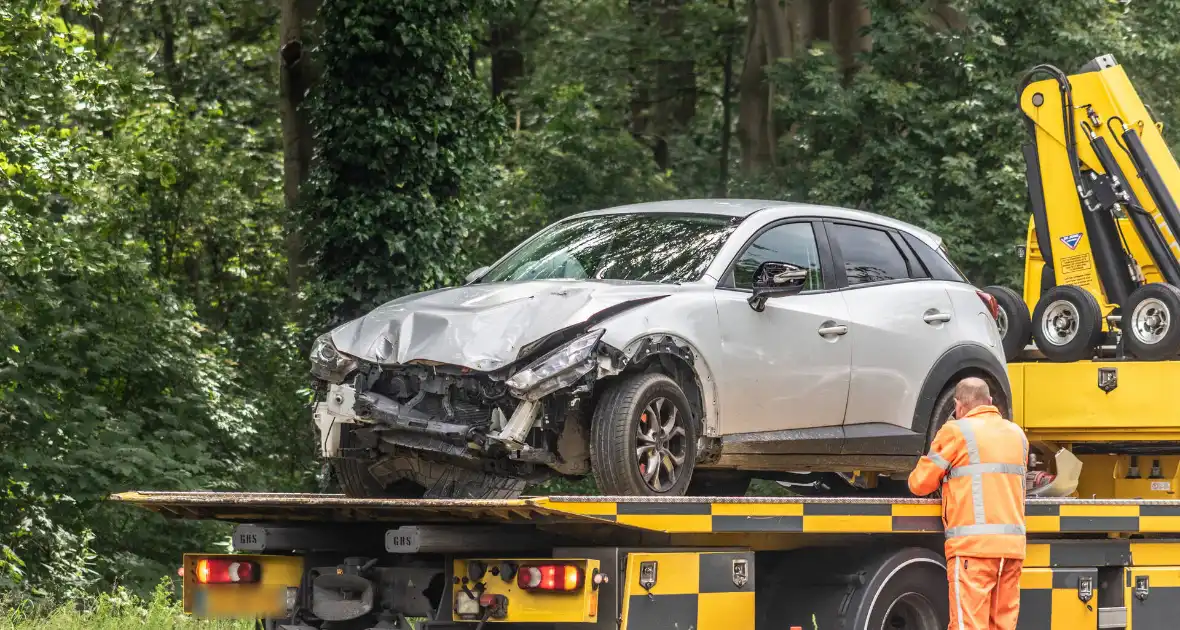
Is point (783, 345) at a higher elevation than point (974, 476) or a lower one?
higher

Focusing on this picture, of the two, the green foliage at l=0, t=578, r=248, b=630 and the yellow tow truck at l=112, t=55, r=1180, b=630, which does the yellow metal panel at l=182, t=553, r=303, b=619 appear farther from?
the green foliage at l=0, t=578, r=248, b=630

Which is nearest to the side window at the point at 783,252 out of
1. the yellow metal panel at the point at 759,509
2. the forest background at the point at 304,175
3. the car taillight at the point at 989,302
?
the yellow metal panel at the point at 759,509

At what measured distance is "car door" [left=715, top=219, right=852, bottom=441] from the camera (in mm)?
7438

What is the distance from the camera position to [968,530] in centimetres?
716

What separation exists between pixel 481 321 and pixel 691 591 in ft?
4.92

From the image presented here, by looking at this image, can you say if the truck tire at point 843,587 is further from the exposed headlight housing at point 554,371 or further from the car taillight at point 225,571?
the car taillight at point 225,571

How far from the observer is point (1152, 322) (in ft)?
32.6

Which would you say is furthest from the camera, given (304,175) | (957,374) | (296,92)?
(296,92)

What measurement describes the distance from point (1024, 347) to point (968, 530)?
3752mm

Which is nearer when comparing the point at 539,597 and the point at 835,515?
the point at 539,597

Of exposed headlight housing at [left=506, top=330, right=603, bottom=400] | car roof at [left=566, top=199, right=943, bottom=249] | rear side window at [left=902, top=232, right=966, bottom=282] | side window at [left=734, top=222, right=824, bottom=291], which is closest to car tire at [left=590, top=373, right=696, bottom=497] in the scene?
exposed headlight housing at [left=506, top=330, right=603, bottom=400]

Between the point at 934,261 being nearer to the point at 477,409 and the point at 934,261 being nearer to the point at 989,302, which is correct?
the point at 989,302

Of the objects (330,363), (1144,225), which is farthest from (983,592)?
(1144,225)

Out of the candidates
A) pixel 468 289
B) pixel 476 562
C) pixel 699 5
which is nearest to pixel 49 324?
pixel 468 289
